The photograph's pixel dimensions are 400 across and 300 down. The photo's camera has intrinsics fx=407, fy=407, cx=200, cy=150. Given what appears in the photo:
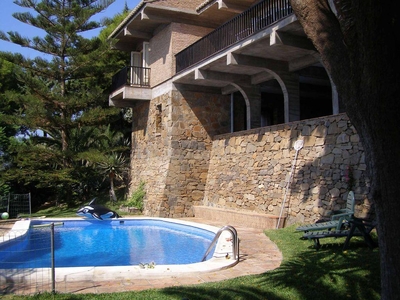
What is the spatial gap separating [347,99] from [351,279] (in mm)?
2651

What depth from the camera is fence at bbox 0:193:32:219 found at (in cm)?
1622

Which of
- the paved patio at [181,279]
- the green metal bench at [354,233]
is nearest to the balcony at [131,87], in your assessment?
the paved patio at [181,279]

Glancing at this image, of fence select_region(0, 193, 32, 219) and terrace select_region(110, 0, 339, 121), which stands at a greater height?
terrace select_region(110, 0, 339, 121)

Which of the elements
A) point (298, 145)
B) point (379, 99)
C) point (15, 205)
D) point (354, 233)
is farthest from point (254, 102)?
point (379, 99)

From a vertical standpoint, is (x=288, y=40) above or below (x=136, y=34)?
below

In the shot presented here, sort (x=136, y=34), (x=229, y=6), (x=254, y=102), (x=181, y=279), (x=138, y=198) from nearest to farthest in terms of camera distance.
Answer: (x=181, y=279)
(x=229, y=6)
(x=254, y=102)
(x=138, y=198)
(x=136, y=34)

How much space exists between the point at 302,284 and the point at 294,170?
6279mm

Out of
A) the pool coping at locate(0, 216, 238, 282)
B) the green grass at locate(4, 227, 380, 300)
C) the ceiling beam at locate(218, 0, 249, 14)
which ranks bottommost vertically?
the pool coping at locate(0, 216, 238, 282)

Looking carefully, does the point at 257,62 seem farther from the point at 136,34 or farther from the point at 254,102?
the point at 136,34

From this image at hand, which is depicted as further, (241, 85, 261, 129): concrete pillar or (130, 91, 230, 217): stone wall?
(130, 91, 230, 217): stone wall

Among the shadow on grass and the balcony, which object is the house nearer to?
the balcony

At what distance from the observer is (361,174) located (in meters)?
8.91

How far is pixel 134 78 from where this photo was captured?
1855 cm

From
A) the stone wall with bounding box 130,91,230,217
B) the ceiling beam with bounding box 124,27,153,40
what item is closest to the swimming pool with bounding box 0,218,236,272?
the stone wall with bounding box 130,91,230,217
